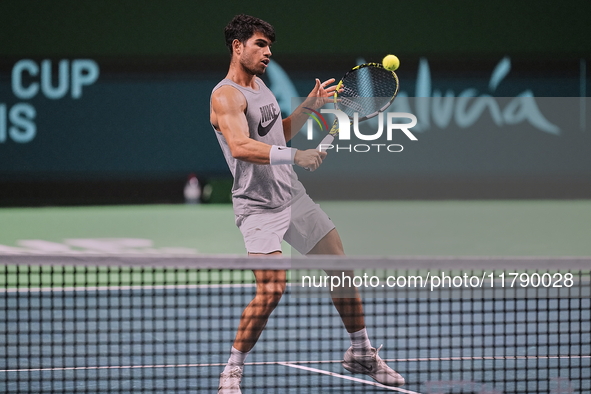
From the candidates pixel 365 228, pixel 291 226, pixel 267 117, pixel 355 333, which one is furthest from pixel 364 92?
pixel 365 228

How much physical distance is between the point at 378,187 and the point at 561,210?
2.95 meters

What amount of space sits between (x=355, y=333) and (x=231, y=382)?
599mm

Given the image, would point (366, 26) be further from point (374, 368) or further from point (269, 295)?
point (269, 295)

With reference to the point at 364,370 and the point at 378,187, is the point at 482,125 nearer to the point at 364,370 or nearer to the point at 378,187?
the point at 378,187

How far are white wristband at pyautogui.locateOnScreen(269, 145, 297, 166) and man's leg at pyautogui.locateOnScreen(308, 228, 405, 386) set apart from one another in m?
0.49

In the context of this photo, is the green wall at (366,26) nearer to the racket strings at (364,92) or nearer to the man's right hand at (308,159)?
the racket strings at (364,92)

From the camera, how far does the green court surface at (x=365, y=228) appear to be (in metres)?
6.69

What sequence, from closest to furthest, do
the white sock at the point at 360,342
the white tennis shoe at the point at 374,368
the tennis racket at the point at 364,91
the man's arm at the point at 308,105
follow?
the white tennis shoe at the point at 374,368, the white sock at the point at 360,342, the man's arm at the point at 308,105, the tennis racket at the point at 364,91

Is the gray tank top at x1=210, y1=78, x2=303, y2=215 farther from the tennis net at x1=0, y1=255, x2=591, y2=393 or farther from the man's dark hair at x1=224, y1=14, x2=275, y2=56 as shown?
the tennis net at x1=0, y1=255, x2=591, y2=393

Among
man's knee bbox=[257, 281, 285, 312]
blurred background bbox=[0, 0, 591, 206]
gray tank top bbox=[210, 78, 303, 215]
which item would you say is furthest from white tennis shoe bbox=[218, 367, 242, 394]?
blurred background bbox=[0, 0, 591, 206]

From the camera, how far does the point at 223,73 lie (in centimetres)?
1165

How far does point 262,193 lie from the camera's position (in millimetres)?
2898

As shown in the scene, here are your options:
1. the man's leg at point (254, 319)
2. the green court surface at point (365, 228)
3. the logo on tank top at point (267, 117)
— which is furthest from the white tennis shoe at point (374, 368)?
the green court surface at point (365, 228)

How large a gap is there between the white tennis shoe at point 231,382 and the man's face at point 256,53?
1213 mm
